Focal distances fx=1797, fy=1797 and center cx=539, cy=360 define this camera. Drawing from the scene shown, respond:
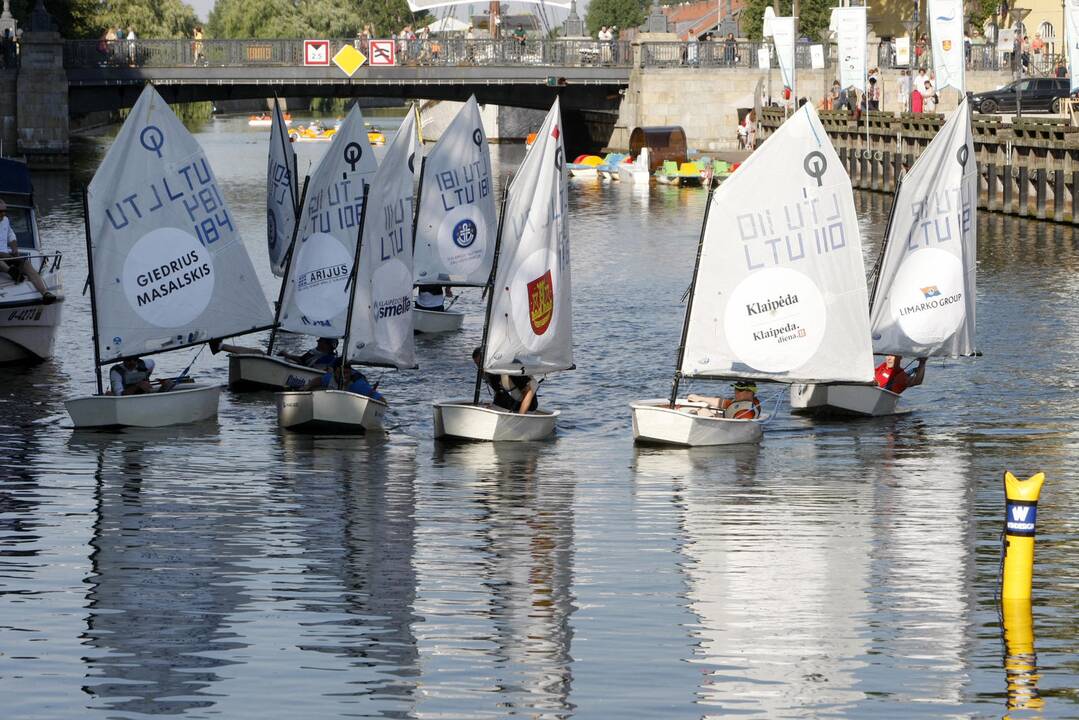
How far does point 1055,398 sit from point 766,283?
349 inches

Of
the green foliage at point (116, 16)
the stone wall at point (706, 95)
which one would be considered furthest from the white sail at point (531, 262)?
the green foliage at point (116, 16)

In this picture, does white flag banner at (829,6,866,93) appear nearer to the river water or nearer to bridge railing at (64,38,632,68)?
bridge railing at (64,38,632,68)

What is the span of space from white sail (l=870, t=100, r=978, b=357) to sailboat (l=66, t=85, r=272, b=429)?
12917 mm

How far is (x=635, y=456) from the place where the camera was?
31375mm

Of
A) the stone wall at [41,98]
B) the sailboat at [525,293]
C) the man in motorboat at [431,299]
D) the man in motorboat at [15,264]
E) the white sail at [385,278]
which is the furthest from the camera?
the stone wall at [41,98]

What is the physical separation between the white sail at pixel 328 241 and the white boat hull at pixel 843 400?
9.69 meters

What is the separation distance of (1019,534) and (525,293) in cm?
1446

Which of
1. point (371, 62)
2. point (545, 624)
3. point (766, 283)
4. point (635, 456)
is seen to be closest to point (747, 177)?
point (766, 283)

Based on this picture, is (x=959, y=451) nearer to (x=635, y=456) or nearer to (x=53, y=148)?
(x=635, y=456)

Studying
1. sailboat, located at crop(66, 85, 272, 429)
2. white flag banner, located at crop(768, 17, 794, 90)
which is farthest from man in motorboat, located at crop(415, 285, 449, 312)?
white flag banner, located at crop(768, 17, 794, 90)

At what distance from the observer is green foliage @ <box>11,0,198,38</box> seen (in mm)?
124375

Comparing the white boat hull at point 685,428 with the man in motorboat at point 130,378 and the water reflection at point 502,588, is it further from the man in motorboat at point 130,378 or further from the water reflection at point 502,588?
the man in motorboat at point 130,378

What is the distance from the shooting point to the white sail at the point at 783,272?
31.5 m

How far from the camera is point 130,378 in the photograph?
33438mm
